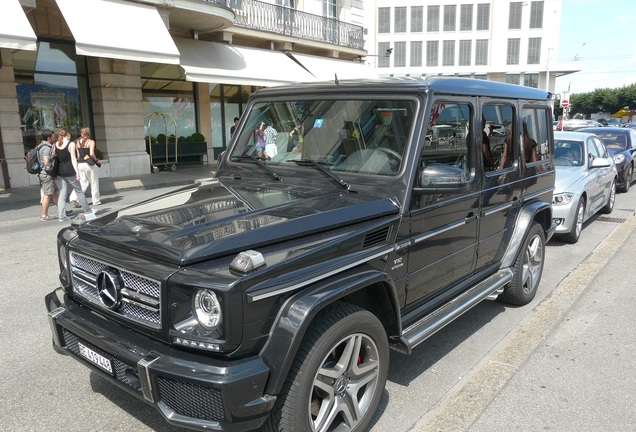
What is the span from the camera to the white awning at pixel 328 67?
2045 centimetres

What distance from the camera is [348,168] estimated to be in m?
3.51

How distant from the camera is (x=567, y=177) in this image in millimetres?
7844

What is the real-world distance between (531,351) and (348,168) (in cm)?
217

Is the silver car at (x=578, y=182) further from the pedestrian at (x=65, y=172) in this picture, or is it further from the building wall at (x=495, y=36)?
the building wall at (x=495, y=36)

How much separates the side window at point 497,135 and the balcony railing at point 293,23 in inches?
529

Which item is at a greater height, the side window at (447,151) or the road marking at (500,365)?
the side window at (447,151)

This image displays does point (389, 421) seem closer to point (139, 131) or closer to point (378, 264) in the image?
point (378, 264)

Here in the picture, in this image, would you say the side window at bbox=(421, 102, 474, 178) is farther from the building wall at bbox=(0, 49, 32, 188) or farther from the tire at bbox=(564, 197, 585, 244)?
Answer: the building wall at bbox=(0, 49, 32, 188)

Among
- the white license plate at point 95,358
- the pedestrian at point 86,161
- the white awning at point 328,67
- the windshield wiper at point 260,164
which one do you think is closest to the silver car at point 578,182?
the windshield wiper at point 260,164

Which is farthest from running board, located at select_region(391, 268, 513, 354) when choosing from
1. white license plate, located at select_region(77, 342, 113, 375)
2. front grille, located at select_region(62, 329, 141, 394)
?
white license plate, located at select_region(77, 342, 113, 375)

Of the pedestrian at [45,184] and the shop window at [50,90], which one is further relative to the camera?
the shop window at [50,90]

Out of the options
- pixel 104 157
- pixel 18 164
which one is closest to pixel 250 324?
pixel 18 164

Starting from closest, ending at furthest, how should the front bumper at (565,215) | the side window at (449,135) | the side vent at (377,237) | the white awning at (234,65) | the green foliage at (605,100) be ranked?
Result: the side vent at (377,237) < the side window at (449,135) < the front bumper at (565,215) < the white awning at (234,65) < the green foliage at (605,100)

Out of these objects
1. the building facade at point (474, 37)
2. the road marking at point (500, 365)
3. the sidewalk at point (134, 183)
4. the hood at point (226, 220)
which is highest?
the building facade at point (474, 37)
